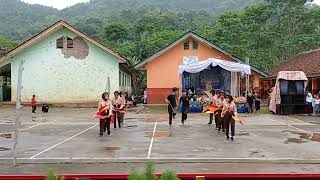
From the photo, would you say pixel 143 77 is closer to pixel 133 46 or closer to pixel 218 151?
pixel 133 46

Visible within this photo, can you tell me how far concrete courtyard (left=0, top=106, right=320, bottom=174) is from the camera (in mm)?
11445

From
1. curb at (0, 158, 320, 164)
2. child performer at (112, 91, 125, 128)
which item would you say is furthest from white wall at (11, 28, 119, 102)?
curb at (0, 158, 320, 164)

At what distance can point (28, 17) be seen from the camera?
102375 mm

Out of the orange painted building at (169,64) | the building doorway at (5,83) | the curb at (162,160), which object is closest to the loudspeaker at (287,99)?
the orange painted building at (169,64)

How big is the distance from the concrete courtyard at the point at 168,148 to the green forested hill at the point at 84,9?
72450 mm

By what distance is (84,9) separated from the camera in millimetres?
116000

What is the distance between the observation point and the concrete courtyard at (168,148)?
1145 cm

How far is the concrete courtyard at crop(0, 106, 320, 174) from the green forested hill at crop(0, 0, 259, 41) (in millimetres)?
72450

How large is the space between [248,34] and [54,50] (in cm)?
2113

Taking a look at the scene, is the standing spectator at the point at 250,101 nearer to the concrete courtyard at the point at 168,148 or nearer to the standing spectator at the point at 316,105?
the standing spectator at the point at 316,105

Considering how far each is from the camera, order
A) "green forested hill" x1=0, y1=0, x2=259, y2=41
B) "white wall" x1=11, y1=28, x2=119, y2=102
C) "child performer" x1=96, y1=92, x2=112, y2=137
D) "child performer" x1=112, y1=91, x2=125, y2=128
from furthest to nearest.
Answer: "green forested hill" x1=0, y1=0, x2=259, y2=41, "white wall" x1=11, y1=28, x2=119, y2=102, "child performer" x1=112, y1=91, x2=125, y2=128, "child performer" x1=96, y1=92, x2=112, y2=137

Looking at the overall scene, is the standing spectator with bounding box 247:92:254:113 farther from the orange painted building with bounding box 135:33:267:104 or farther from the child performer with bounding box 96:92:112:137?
the child performer with bounding box 96:92:112:137

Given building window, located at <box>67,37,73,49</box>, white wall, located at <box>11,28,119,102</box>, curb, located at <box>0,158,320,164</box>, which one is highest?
building window, located at <box>67,37,73,49</box>

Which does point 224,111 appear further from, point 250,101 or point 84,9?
point 84,9
